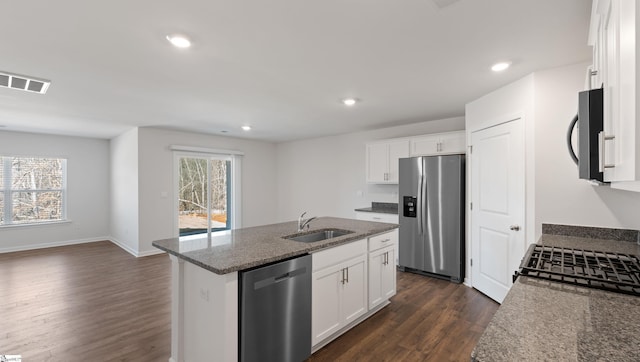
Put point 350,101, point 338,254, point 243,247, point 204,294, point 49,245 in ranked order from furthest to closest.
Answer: point 49,245, point 350,101, point 338,254, point 243,247, point 204,294

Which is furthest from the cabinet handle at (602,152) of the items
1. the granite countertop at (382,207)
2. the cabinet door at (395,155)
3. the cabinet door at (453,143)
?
the granite countertop at (382,207)

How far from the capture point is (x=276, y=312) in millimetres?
1999

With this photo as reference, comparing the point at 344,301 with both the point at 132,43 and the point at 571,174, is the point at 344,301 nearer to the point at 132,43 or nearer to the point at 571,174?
the point at 571,174

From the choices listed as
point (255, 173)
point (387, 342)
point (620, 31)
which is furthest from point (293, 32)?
point (255, 173)

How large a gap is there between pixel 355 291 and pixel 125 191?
18.1 feet

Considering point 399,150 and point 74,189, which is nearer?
point 399,150

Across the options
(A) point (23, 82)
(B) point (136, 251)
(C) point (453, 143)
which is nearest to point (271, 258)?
(A) point (23, 82)

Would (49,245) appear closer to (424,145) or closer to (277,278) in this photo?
(277,278)

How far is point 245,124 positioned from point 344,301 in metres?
3.63

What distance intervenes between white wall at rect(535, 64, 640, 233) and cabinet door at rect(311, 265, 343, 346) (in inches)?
78.0

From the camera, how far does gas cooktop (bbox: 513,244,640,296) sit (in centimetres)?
128

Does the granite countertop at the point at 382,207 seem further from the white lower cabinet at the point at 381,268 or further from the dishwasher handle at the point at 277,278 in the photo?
the dishwasher handle at the point at 277,278

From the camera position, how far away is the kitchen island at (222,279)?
5.83ft

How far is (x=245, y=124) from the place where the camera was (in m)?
5.16
